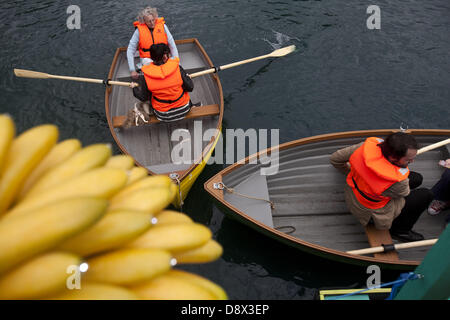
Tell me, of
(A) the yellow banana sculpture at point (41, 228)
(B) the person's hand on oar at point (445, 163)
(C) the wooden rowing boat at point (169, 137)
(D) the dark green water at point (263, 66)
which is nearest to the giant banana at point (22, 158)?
(A) the yellow banana sculpture at point (41, 228)

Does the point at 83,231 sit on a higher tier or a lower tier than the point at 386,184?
higher

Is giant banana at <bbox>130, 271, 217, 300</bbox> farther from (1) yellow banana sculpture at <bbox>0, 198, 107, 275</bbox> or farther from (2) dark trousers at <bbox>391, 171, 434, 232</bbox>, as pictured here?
(2) dark trousers at <bbox>391, 171, 434, 232</bbox>

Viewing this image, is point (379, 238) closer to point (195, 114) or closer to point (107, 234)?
point (195, 114)

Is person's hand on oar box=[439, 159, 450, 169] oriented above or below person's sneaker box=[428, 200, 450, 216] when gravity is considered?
above

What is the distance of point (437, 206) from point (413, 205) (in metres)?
0.98

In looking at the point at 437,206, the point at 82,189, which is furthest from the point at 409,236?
the point at 82,189

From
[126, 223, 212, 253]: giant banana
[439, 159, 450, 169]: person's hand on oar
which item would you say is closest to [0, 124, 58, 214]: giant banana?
[126, 223, 212, 253]: giant banana

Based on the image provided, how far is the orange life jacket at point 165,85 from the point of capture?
559 centimetres

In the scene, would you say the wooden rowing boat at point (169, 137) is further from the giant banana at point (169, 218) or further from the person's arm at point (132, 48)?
the giant banana at point (169, 218)

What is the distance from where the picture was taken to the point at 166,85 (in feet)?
18.7

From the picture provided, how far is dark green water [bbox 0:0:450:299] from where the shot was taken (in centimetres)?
801

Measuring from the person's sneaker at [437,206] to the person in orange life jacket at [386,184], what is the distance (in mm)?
686

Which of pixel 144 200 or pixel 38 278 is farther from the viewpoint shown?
pixel 144 200

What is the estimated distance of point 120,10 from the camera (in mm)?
11266
